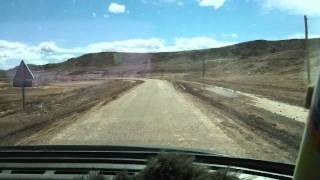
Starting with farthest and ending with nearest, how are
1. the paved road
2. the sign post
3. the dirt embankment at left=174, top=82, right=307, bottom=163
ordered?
the sign post
the paved road
the dirt embankment at left=174, top=82, right=307, bottom=163

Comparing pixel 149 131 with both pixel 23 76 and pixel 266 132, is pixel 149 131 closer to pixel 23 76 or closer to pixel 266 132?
pixel 266 132

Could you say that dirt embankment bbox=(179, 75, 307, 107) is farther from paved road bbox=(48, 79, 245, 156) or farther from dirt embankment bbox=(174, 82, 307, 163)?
paved road bbox=(48, 79, 245, 156)

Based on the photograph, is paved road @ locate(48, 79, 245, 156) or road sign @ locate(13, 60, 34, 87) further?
road sign @ locate(13, 60, 34, 87)

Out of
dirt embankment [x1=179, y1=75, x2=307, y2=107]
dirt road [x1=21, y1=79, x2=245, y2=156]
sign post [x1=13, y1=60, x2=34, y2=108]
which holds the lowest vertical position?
dirt embankment [x1=179, y1=75, x2=307, y2=107]

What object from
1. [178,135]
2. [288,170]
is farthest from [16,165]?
A: [178,135]

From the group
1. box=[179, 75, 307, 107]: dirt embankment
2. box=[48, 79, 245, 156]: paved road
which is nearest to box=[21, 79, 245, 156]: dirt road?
box=[48, 79, 245, 156]: paved road

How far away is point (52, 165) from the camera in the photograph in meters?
3.03

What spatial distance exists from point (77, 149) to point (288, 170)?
1426 mm

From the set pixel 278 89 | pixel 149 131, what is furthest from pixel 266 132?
pixel 278 89

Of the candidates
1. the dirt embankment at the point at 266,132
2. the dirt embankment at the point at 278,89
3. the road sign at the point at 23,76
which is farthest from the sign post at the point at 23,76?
the dirt embankment at the point at 278,89

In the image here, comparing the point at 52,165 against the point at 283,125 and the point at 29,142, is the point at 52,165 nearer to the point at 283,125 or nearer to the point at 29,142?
the point at 29,142

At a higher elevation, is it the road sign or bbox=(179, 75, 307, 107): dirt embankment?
the road sign

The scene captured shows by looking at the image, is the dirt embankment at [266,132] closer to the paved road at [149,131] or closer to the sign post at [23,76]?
the paved road at [149,131]

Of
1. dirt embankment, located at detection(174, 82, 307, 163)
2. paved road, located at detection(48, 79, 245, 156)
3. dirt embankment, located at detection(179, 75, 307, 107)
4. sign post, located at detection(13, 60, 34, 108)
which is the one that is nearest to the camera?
dirt embankment, located at detection(174, 82, 307, 163)
